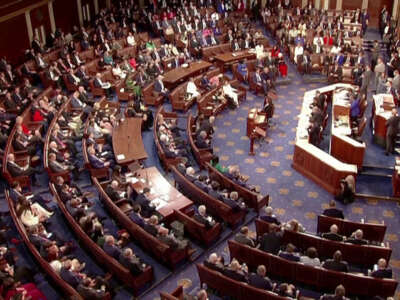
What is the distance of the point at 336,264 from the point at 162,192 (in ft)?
13.4

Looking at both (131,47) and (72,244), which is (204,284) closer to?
(72,244)

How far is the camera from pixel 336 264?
27.9 ft

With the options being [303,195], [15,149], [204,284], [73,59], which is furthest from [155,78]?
[204,284]

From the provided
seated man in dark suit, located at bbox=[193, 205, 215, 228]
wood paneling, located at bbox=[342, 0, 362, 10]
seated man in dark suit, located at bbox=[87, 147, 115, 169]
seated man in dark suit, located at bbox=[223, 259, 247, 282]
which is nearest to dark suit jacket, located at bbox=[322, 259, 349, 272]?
seated man in dark suit, located at bbox=[223, 259, 247, 282]

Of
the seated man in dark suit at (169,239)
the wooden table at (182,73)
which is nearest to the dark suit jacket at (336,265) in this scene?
the seated man in dark suit at (169,239)

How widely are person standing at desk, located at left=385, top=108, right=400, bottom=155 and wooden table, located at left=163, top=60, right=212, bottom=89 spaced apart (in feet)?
24.0

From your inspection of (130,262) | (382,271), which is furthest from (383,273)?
(130,262)

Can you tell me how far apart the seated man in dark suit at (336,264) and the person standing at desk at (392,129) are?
5.41 metres

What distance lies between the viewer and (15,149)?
12.4 metres

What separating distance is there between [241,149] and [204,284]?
5.56 metres

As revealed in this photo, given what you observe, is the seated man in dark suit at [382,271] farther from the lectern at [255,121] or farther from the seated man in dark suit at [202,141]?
the lectern at [255,121]

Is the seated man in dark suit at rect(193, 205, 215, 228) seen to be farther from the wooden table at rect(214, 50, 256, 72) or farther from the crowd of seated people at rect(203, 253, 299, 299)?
the wooden table at rect(214, 50, 256, 72)

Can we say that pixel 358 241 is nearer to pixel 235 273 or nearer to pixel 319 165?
pixel 235 273

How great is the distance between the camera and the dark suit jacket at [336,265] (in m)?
8.48
